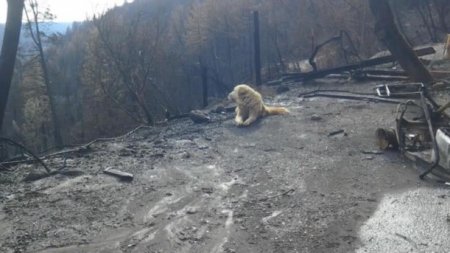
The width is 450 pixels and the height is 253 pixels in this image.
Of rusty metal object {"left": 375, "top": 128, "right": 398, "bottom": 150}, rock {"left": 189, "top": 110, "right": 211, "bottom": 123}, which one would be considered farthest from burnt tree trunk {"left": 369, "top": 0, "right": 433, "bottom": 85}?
rusty metal object {"left": 375, "top": 128, "right": 398, "bottom": 150}

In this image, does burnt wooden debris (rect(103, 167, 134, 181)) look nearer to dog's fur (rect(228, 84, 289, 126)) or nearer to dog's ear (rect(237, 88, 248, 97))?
dog's fur (rect(228, 84, 289, 126))

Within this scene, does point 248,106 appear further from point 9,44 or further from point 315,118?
point 9,44

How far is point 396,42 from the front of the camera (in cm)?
1352

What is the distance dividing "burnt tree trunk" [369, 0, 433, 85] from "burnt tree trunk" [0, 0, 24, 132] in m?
9.72

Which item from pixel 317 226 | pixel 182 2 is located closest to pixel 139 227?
pixel 317 226

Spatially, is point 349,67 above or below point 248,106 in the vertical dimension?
above

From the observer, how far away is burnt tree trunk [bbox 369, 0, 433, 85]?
520 inches

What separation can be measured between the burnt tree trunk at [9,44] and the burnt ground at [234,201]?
1.51 metres

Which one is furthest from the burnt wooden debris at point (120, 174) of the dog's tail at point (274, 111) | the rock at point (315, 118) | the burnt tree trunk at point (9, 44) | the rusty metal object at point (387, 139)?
the dog's tail at point (274, 111)

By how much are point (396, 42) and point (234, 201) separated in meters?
9.52

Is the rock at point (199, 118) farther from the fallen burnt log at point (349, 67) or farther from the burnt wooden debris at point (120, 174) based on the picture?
the fallen burnt log at point (349, 67)

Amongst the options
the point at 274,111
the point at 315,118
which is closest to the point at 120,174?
the point at 315,118

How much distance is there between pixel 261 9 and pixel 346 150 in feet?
126

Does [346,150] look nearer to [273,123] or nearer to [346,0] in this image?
[273,123]
